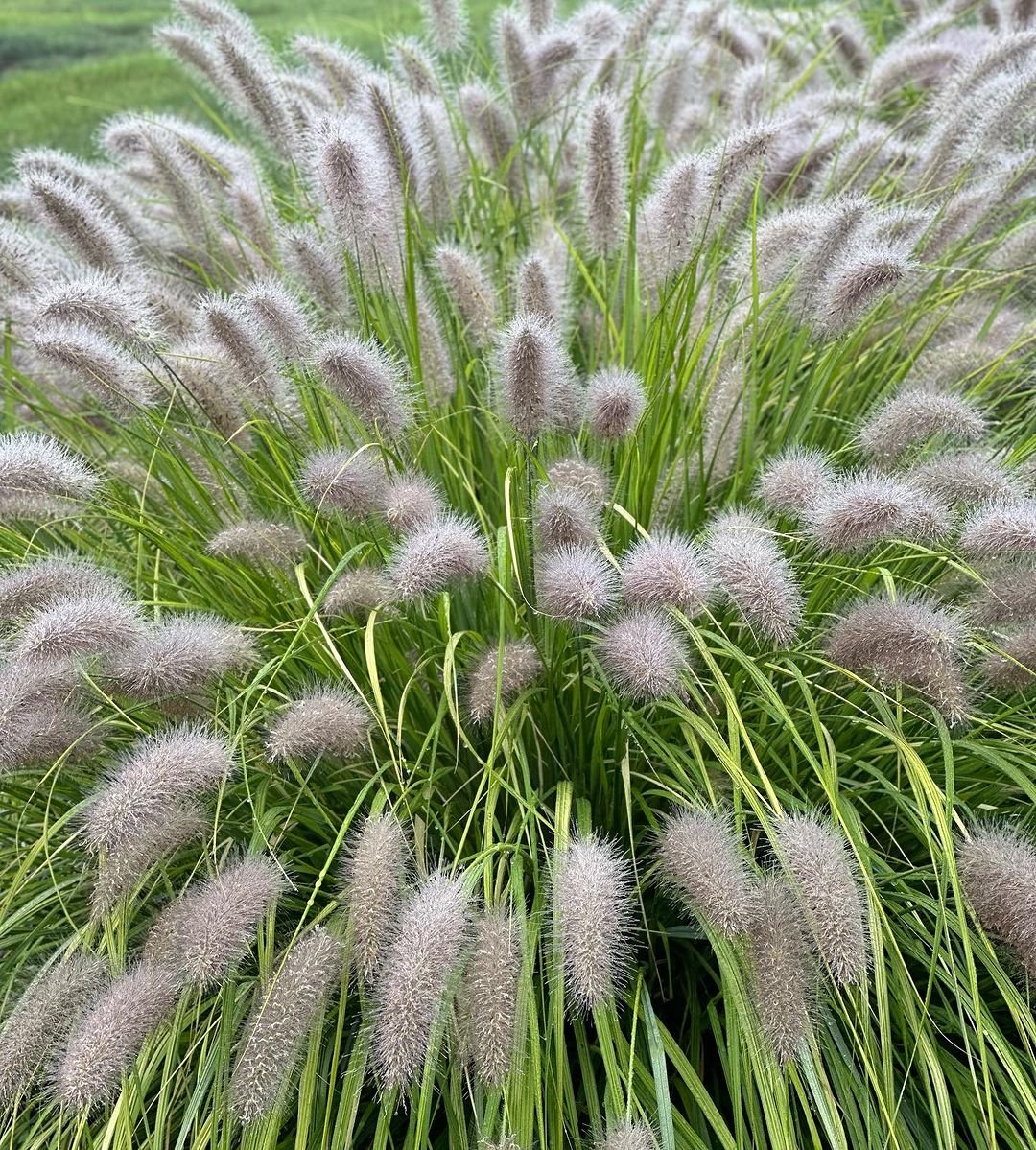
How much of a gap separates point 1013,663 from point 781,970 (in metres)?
0.67

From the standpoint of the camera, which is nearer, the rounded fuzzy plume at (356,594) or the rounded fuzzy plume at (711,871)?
the rounded fuzzy plume at (711,871)

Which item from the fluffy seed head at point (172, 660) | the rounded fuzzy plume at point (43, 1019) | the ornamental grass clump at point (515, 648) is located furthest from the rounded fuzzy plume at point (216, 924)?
the fluffy seed head at point (172, 660)

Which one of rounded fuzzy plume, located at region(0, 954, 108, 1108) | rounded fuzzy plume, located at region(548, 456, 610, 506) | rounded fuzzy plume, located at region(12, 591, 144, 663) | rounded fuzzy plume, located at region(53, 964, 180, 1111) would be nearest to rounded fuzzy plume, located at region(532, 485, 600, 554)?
rounded fuzzy plume, located at region(548, 456, 610, 506)

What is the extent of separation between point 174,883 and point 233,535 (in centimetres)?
68

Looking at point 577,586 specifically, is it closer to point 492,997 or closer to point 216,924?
point 492,997

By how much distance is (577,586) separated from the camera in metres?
1.57

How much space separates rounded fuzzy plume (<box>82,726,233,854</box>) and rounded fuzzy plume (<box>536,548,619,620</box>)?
0.54m

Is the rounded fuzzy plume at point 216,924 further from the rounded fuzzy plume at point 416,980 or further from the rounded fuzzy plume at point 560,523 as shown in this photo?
the rounded fuzzy plume at point 560,523

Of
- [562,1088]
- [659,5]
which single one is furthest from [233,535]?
[659,5]

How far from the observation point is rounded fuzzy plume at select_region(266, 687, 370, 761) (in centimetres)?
163

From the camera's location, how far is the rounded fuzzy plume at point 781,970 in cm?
145

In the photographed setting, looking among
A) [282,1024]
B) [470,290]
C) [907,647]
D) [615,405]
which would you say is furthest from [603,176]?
[282,1024]

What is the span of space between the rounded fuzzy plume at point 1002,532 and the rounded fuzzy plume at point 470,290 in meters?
1.14

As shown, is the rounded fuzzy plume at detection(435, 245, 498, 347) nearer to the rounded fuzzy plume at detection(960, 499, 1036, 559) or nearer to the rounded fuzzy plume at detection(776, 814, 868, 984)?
the rounded fuzzy plume at detection(960, 499, 1036, 559)
